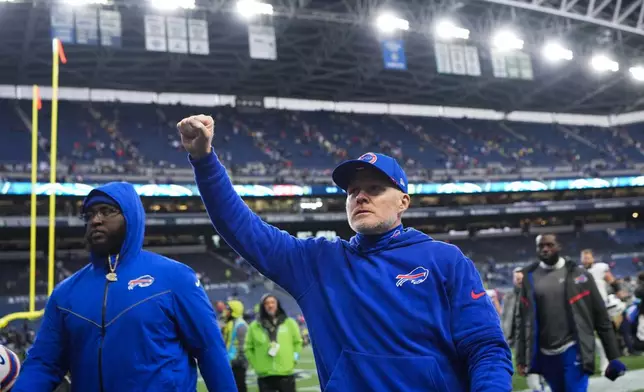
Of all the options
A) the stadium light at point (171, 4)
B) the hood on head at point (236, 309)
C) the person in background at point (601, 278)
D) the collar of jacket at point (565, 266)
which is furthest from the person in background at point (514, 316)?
the stadium light at point (171, 4)

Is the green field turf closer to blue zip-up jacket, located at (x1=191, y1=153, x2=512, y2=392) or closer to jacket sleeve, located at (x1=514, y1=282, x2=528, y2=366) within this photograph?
jacket sleeve, located at (x1=514, y1=282, x2=528, y2=366)

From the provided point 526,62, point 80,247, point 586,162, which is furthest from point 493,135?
point 80,247

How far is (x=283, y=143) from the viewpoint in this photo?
1676 inches

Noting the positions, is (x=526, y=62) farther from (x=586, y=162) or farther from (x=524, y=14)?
(x=586, y=162)

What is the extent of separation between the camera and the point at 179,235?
124ft

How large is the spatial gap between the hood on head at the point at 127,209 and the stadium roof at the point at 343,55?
23896 mm

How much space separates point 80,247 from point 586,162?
37.4 m

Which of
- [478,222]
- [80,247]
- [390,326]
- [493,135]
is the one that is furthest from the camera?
[493,135]

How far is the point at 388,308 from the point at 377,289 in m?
0.09

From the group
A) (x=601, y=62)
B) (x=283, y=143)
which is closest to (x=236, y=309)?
(x=601, y=62)

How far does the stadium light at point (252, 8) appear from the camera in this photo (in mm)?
26266

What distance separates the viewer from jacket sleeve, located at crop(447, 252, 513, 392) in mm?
2080

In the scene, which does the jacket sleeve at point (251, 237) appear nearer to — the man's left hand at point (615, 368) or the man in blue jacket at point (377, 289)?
the man in blue jacket at point (377, 289)

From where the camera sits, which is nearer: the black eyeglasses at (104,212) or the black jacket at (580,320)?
the black eyeglasses at (104,212)
